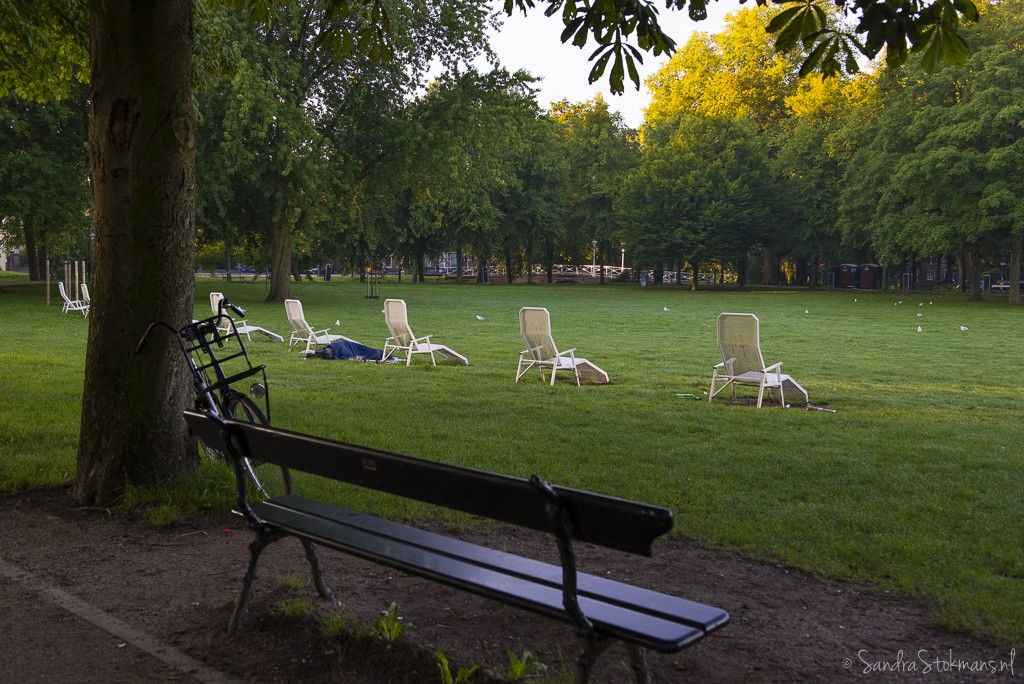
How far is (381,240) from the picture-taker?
54.2 metres

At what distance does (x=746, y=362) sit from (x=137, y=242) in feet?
26.9

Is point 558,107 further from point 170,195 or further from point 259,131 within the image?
point 170,195

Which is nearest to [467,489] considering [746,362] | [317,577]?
[317,577]

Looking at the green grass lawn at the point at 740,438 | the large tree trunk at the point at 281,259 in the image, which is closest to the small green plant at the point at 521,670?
the green grass lawn at the point at 740,438

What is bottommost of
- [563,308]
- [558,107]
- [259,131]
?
[563,308]

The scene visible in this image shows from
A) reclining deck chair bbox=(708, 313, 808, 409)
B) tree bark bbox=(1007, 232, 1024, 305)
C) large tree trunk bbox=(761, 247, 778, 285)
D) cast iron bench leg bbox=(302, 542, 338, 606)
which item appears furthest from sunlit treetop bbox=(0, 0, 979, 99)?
large tree trunk bbox=(761, 247, 778, 285)

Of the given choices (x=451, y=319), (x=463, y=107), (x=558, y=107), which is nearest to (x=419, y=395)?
(x=451, y=319)

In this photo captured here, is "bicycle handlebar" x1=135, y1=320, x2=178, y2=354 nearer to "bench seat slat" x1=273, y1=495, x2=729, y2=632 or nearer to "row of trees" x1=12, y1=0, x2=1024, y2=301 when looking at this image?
"bench seat slat" x1=273, y1=495, x2=729, y2=632

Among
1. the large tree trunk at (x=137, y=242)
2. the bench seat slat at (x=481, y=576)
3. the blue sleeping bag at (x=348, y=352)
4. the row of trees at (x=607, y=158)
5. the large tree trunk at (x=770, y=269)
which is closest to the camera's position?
the bench seat slat at (x=481, y=576)

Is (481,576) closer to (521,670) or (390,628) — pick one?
(521,670)

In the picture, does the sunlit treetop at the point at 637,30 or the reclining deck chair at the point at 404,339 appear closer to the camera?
the sunlit treetop at the point at 637,30

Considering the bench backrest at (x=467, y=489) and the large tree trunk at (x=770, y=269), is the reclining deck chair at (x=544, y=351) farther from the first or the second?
the large tree trunk at (x=770, y=269)

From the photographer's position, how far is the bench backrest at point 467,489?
2.68m

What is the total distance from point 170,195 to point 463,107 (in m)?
31.0
